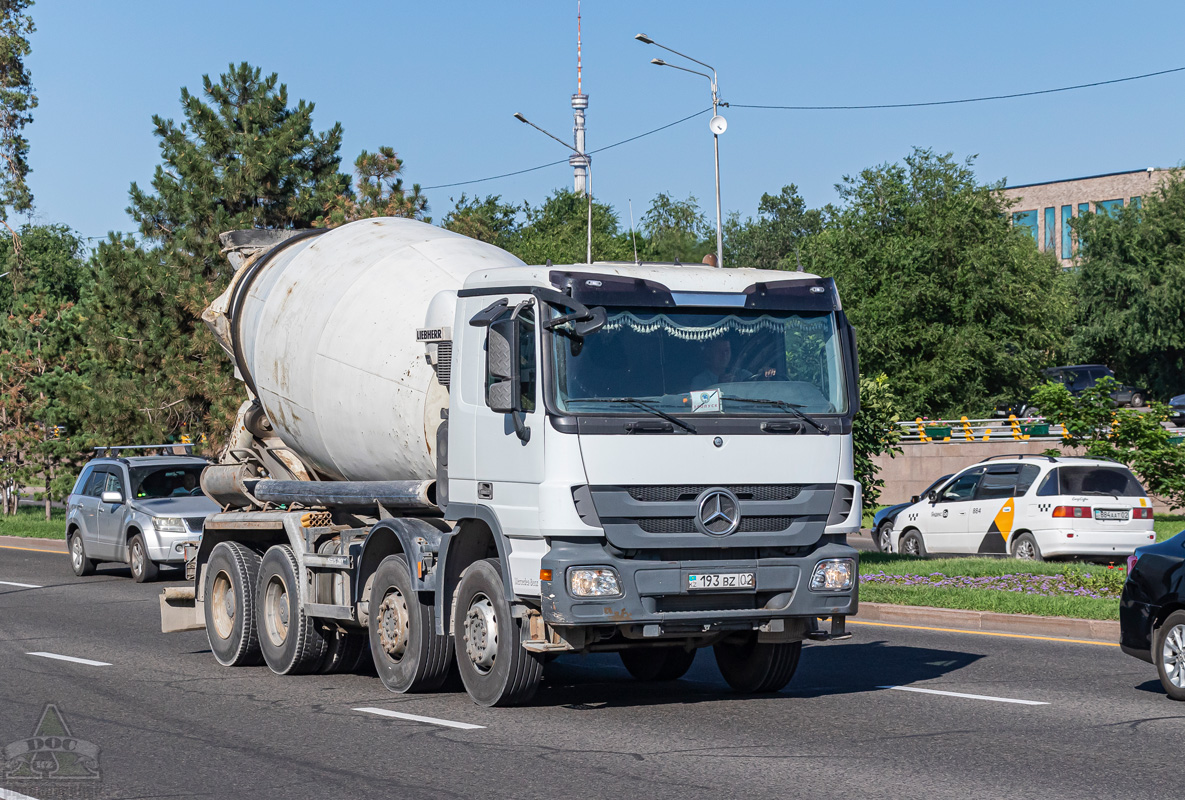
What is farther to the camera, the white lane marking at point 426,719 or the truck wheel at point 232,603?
the truck wheel at point 232,603

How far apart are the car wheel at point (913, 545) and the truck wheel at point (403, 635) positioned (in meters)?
14.5

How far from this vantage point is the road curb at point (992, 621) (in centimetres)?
1425

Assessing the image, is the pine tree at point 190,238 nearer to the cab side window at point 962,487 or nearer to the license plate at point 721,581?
the cab side window at point 962,487

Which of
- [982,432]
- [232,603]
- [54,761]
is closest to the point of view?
[54,761]

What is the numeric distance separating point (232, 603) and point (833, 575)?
231 inches

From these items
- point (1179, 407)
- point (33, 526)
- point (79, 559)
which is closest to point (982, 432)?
point (1179, 407)

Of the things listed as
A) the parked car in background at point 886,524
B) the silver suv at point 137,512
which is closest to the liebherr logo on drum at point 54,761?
the silver suv at point 137,512

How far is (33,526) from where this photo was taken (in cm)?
3481

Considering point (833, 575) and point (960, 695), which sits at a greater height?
point (833, 575)

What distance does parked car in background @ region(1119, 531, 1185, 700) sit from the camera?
10188 mm

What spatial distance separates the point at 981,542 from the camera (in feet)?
74.7

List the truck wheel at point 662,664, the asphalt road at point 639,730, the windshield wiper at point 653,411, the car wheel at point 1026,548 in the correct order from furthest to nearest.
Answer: the car wheel at point 1026,548 < the truck wheel at point 662,664 < the windshield wiper at point 653,411 < the asphalt road at point 639,730

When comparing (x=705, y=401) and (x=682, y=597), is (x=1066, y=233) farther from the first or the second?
(x=682, y=597)

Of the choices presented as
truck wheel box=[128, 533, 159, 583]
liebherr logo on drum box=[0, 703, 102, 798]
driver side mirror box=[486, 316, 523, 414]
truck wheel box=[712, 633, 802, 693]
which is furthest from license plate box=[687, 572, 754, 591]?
truck wheel box=[128, 533, 159, 583]
